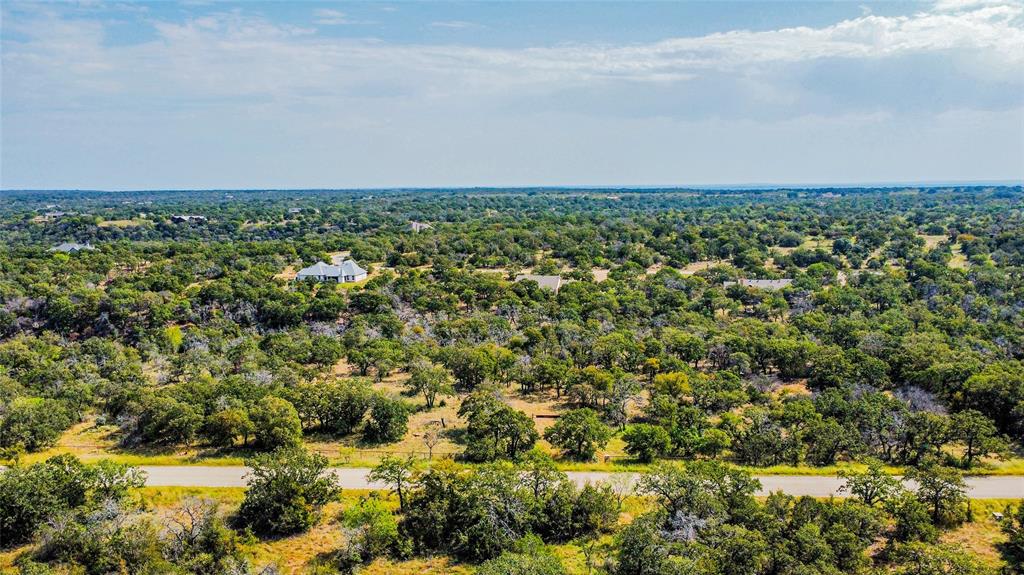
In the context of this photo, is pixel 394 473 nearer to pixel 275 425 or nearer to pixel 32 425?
pixel 275 425

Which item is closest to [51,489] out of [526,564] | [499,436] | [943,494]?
[499,436]

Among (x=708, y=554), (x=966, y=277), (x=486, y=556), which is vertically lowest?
(x=486, y=556)

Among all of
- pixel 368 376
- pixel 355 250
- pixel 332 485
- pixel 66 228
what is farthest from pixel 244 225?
pixel 332 485

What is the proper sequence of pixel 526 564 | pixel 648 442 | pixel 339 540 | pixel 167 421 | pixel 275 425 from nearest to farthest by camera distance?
pixel 526 564
pixel 339 540
pixel 648 442
pixel 275 425
pixel 167 421

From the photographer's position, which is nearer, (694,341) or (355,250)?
(694,341)

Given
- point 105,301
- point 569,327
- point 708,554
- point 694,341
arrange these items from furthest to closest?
point 105,301 < point 569,327 < point 694,341 < point 708,554

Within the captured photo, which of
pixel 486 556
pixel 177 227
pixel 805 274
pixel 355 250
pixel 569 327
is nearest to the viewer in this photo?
pixel 486 556

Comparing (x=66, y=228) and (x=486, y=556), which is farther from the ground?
(x=66, y=228)

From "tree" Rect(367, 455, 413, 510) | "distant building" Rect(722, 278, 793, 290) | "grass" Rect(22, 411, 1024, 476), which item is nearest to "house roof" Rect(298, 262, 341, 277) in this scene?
"grass" Rect(22, 411, 1024, 476)

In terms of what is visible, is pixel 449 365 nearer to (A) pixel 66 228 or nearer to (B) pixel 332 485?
(B) pixel 332 485
